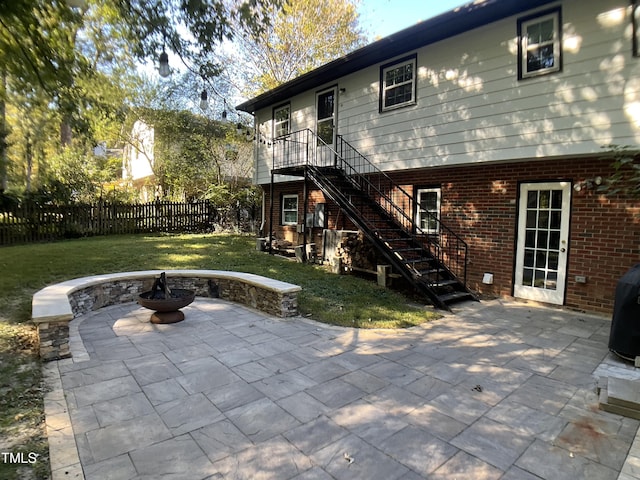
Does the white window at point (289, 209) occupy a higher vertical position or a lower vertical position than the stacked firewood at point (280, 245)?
higher

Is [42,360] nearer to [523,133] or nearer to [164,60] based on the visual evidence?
[164,60]

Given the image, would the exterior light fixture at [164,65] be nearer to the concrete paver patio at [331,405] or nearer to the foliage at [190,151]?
the concrete paver patio at [331,405]

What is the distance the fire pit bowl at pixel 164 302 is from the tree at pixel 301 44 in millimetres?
16008

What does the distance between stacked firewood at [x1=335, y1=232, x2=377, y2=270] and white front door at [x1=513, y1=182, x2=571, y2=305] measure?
3077mm

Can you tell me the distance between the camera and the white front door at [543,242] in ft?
21.0

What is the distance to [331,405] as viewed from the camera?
317cm

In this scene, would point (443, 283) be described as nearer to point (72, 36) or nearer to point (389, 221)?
point (389, 221)

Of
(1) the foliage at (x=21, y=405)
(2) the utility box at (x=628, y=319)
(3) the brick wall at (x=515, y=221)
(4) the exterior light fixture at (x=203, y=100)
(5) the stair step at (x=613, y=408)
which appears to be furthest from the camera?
(4) the exterior light fixture at (x=203, y=100)

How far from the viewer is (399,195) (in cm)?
888

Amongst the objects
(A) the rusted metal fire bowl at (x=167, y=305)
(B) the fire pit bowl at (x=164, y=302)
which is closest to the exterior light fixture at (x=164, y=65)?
(B) the fire pit bowl at (x=164, y=302)

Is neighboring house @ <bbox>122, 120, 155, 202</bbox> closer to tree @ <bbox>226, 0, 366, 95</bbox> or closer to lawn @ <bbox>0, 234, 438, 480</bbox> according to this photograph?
tree @ <bbox>226, 0, 366, 95</bbox>

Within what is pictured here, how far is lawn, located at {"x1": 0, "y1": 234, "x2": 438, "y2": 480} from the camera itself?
283 centimetres

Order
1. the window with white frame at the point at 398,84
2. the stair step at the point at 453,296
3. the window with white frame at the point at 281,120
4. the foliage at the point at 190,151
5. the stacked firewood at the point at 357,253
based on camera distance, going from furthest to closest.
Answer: the foliage at the point at 190,151, the window with white frame at the point at 281,120, the stacked firewood at the point at 357,253, the window with white frame at the point at 398,84, the stair step at the point at 453,296

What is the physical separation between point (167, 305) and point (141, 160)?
22.9m
